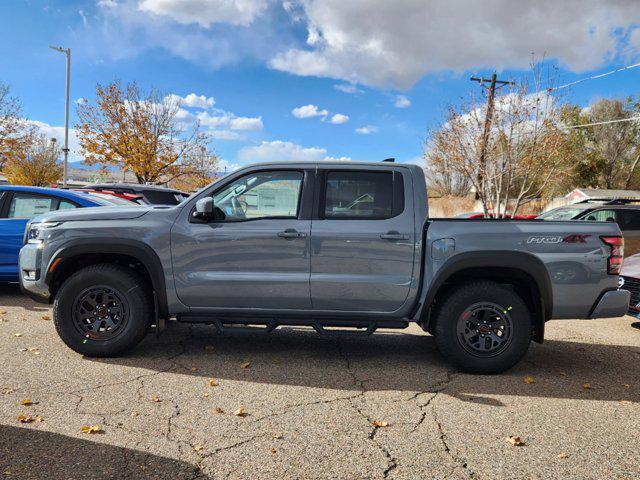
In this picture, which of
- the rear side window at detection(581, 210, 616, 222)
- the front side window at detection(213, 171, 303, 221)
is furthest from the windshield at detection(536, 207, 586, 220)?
the front side window at detection(213, 171, 303, 221)

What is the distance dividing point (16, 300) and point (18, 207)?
1376mm

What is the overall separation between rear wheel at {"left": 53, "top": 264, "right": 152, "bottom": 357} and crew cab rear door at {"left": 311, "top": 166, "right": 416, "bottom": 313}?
5.49ft

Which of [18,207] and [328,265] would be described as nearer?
[328,265]

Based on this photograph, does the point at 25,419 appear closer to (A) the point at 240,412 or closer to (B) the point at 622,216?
(A) the point at 240,412

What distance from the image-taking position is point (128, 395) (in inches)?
157

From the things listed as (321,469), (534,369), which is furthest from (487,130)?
(321,469)

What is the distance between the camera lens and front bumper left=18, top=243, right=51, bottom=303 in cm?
486

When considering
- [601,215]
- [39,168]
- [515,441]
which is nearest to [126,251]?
[515,441]

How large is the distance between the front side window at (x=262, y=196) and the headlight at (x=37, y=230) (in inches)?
64.1

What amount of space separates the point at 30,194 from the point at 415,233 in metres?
6.11

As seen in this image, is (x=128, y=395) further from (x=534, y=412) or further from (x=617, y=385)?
(x=617, y=385)

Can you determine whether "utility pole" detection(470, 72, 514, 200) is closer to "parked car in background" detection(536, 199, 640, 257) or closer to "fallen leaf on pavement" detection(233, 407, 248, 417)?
"parked car in background" detection(536, 199, 640, 257)

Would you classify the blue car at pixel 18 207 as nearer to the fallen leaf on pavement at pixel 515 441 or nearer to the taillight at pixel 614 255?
the fallen leaf on pavement at pixel 515 441

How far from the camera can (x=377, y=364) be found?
16.5 feet
